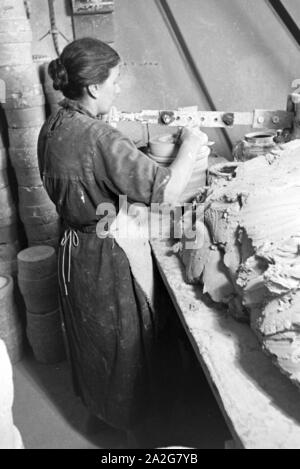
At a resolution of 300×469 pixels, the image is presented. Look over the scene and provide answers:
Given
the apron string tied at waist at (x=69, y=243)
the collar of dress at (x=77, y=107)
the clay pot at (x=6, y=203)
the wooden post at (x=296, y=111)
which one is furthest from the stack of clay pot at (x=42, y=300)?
the wooden post at (x=296, y=111)

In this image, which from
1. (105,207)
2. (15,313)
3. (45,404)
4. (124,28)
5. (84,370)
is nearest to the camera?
(105,207)

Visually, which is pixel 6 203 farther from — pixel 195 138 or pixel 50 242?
pixel 195 138

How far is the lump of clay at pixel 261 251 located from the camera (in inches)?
55.1

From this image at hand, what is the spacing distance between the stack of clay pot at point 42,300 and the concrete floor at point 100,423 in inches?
12.0

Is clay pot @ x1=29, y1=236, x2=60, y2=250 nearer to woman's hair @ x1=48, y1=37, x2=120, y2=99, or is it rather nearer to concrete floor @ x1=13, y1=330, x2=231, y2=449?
concrete floor @ x1=13, y1=330, x2=231, y2=449

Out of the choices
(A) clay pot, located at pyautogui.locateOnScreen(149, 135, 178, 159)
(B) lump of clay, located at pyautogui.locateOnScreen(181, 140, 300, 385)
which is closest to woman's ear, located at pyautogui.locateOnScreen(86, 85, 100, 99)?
(A) clay pot, located at pyautogui.locateOnScreen(149, 135, 178, 159)

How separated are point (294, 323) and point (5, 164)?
2773 mm

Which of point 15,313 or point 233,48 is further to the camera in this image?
point 233,48

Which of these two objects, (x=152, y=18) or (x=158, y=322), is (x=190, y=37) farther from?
(x=158, y=322)

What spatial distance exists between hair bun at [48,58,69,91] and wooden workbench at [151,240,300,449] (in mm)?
1076

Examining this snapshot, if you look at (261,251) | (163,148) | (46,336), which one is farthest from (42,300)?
(261,251)

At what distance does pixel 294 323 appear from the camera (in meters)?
1.36

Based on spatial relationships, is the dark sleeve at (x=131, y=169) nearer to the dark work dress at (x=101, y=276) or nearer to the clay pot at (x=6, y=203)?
Result: the dark work dress at (x=101, y=276)
